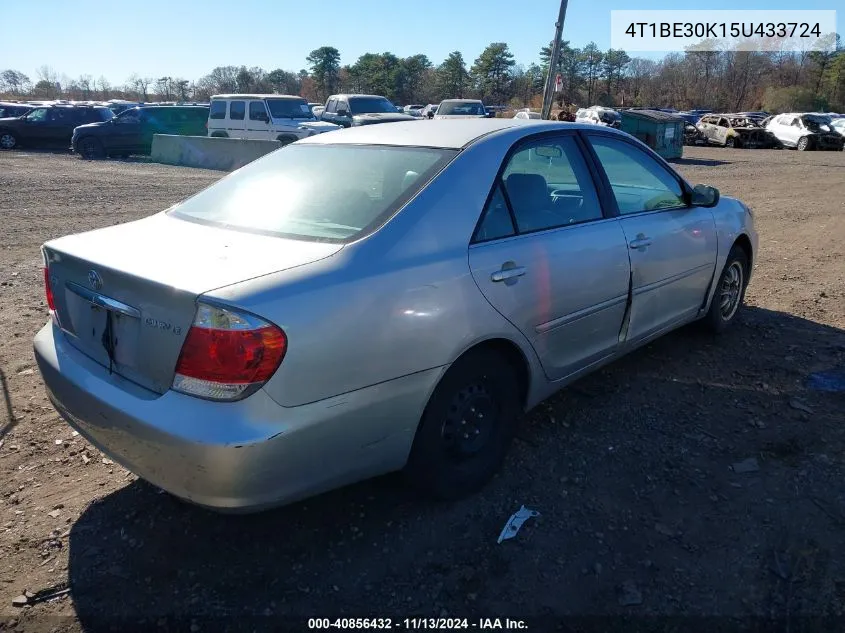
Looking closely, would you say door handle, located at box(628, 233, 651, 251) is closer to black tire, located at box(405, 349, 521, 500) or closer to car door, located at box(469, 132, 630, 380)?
car door, located at box(469, 132, 630, 380)

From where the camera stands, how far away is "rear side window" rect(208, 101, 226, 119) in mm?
19438

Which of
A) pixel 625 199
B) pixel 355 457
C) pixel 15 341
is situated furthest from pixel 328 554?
pixel 15 341

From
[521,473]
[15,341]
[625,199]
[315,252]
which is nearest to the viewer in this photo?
[315,252]

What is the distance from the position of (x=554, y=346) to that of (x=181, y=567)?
6.38ft

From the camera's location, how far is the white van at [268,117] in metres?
18.0

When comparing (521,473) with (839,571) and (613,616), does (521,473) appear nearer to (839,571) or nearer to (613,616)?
(613,616)

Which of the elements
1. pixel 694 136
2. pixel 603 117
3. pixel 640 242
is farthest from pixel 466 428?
pixel 694 136

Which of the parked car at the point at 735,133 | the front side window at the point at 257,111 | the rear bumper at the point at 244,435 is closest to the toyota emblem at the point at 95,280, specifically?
the rear bumper at the point at 244,435

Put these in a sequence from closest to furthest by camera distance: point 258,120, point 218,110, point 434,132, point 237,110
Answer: point 434,132 < point 258,120 < point 237,110 < point 218,110

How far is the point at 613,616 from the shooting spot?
2381 mm

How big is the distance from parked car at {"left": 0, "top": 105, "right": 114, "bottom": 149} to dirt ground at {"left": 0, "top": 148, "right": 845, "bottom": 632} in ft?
74.2

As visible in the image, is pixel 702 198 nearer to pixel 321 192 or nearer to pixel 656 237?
pixel 656 237

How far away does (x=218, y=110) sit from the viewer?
64.5 feet

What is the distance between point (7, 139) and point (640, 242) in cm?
2654
